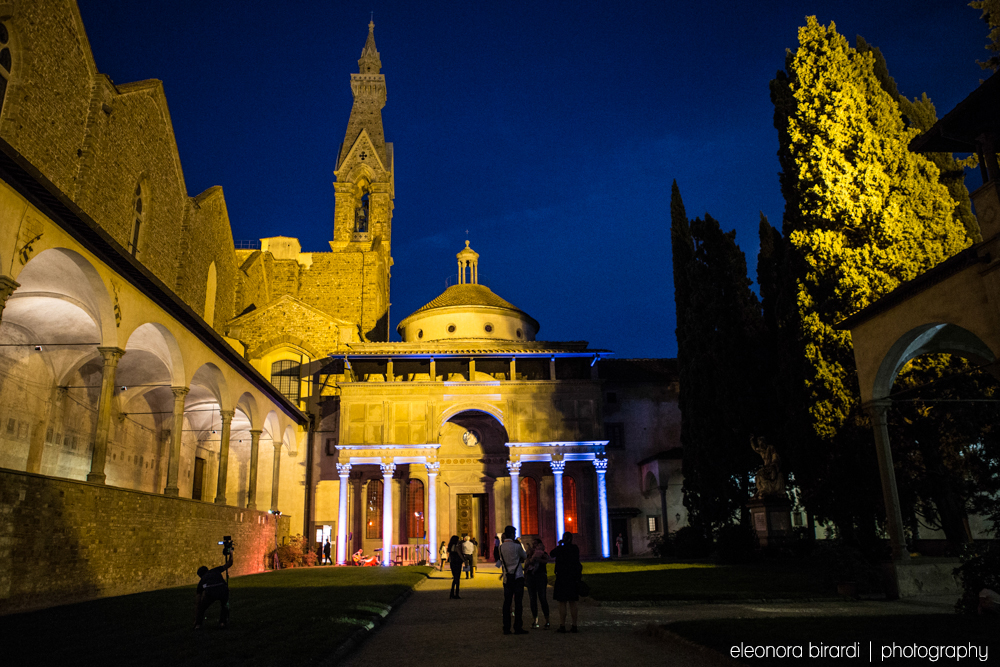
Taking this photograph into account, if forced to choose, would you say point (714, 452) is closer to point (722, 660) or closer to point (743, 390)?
point (743, 390)

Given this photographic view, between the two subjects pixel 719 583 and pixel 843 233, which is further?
pixel 843 233

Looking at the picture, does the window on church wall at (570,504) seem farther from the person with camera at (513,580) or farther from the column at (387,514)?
the person with camera at (513,580)

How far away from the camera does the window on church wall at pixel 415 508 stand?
3120cm

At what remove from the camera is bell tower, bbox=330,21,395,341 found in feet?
126

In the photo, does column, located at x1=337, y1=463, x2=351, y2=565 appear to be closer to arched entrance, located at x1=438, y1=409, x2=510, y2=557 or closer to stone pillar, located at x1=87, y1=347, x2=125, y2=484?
arched entrance, located at x1=438, y1=409, x2=510, y2=557

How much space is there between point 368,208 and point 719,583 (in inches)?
1358

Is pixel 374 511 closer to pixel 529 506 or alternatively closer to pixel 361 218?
pixel 529 506

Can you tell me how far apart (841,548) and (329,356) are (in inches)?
1042

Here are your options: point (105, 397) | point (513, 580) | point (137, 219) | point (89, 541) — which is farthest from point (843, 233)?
point (137, 219)

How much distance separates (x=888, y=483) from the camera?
1159cm

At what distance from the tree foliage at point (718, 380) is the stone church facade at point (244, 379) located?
683 cm

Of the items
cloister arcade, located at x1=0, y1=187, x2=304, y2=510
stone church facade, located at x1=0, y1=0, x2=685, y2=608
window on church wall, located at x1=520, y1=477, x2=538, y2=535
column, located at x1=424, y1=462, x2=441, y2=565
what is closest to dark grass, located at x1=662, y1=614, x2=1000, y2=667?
stone church facade, located at x1=0, y1=0, x2=685, y2=608

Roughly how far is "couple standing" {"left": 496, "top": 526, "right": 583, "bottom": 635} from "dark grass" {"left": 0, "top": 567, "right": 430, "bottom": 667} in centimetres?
203

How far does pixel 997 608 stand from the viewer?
307 inches
